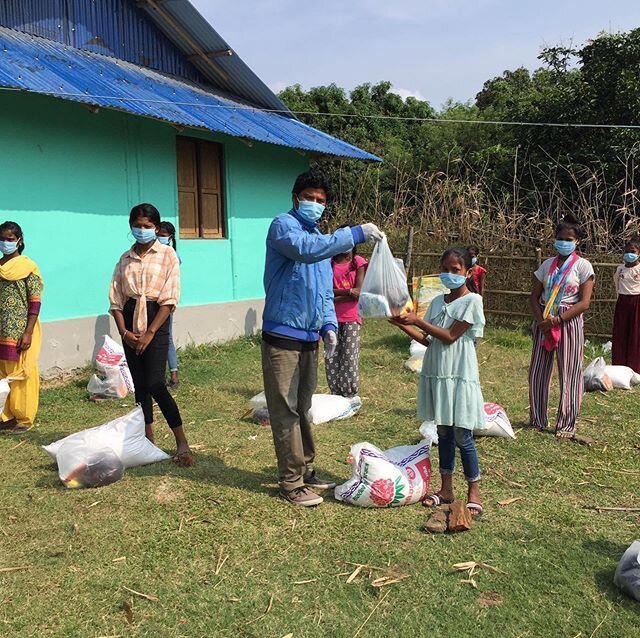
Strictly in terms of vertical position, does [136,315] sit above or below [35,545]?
above

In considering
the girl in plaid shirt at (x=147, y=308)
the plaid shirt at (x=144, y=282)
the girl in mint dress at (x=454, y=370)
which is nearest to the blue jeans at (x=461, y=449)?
the girl in mint dress at (x=454, y=370)

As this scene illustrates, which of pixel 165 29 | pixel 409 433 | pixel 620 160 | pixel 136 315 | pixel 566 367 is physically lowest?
pixel 409 433

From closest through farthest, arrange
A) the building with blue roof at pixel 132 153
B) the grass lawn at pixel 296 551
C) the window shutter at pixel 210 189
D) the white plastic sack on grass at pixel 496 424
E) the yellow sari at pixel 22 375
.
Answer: the grass lawn at pixel 296 551 < the white plastic sack on grass at pixel 496 424 < the yellow sari at pixel 22 375 < the building with blue roof at pixel 132 153 < the window shutter at pixel 210 189

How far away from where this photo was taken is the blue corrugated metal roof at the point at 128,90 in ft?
21.0

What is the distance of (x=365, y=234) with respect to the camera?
3.29 m

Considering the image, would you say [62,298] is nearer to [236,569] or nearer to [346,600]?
[236,569]

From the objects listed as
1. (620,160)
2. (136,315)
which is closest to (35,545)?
(136,315)

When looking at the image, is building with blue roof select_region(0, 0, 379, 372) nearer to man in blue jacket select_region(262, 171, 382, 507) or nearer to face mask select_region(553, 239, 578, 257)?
man in blue jacket select_region(262, 171, 382, 507)

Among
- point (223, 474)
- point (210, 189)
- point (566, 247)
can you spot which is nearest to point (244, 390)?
point (223, 474)

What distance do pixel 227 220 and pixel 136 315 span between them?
547 centimetres

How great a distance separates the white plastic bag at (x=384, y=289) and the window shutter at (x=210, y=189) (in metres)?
6.15

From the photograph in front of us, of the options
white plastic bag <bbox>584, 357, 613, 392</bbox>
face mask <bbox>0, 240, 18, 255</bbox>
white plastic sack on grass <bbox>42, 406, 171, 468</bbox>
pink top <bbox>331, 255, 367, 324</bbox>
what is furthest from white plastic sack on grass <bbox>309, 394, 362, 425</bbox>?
face mask <bbox>0, 240, 18, 255</bbox>

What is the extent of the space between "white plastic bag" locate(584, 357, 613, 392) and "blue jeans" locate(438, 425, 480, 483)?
363 cm

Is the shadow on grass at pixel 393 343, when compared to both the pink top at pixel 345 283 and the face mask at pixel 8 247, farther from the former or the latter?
the face mask at pixel 8 247
